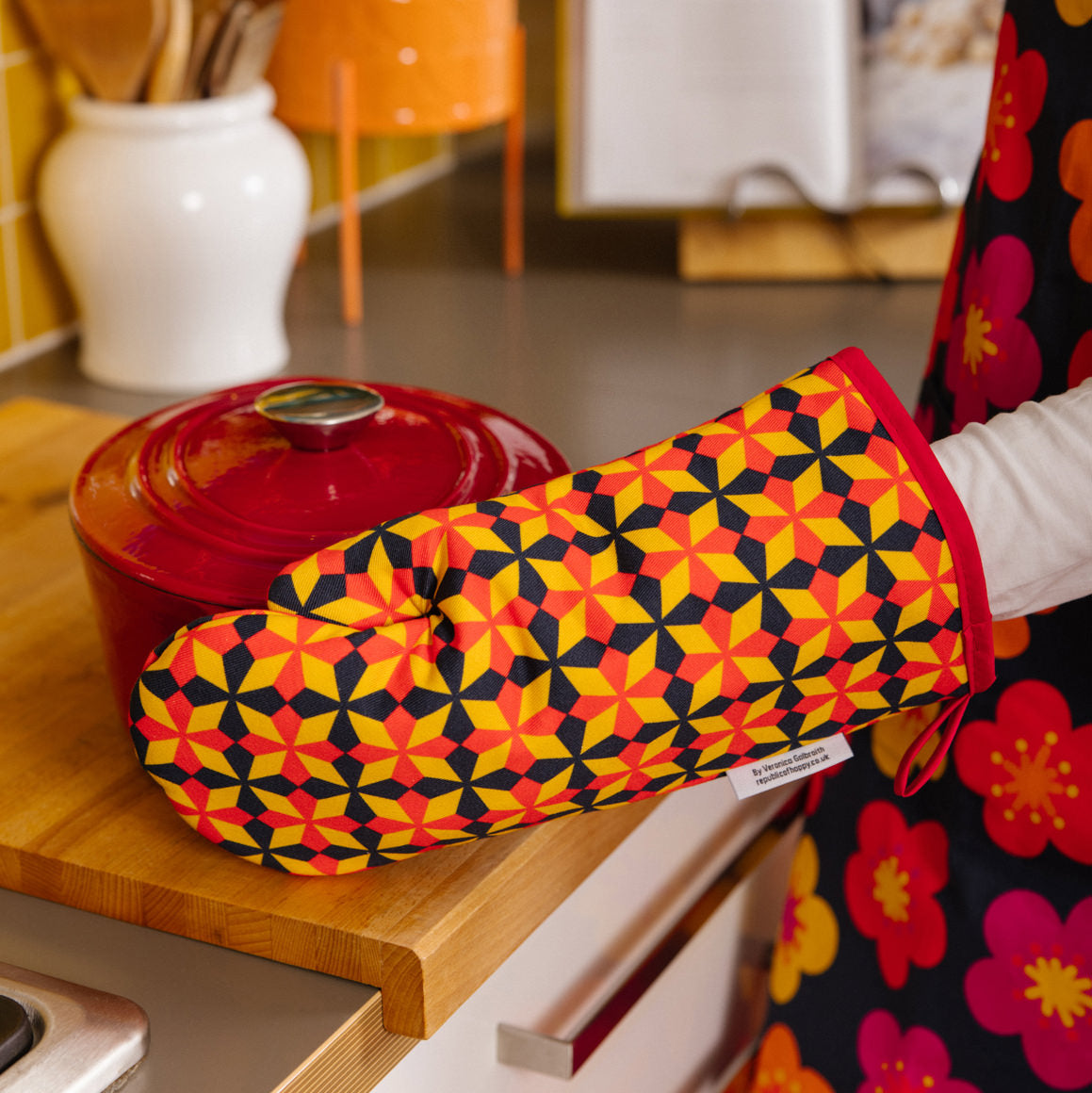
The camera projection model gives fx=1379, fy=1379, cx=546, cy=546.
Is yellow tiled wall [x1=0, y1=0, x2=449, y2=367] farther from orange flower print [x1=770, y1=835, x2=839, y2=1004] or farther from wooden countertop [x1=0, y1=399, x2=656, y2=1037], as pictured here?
orange flower print [x1=770, y1=835, x2=839, y2=1004]

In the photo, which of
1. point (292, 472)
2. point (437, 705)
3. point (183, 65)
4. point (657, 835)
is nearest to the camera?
point (437, 705)

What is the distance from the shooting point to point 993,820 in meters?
0.60

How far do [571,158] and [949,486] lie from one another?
0.94 metres

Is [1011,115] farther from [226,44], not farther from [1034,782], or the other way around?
[226,44]

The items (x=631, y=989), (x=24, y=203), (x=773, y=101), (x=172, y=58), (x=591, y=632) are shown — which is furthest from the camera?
(x=773, y=101)

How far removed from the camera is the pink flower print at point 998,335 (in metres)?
0.54

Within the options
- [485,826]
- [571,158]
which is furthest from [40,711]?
[571,158]

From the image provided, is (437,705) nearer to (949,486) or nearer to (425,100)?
(949,486)

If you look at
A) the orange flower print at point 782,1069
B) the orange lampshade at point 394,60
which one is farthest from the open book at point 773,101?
the orange flower print at point 782,1069

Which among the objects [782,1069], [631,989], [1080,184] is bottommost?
[782,1069]

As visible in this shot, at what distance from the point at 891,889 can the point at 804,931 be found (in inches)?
2.7

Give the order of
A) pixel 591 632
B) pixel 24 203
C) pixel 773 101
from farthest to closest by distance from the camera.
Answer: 1. pixel 773 101
2. pixel 24 203
3. pixel 591 632

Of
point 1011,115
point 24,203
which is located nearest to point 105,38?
point 24,203

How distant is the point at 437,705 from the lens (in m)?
0.41
